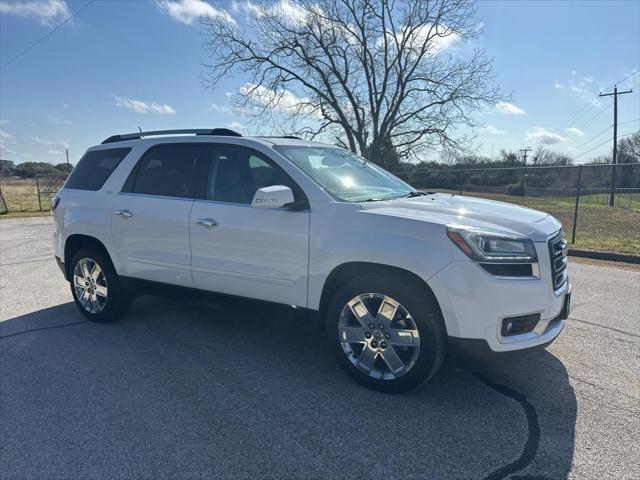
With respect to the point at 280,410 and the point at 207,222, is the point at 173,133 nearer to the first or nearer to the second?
the point at 207,222

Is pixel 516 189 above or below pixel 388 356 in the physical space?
above

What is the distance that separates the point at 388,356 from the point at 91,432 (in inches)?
79.1

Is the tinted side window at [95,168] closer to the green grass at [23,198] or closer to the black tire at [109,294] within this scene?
the black tire at [109,294]

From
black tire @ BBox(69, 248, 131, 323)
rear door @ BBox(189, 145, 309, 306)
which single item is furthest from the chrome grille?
black tire @ BBox(69, 248, 131, 323)

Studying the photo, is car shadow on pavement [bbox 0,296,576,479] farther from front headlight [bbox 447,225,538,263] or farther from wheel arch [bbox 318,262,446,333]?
front headlight [bbox 447,225,538,263]

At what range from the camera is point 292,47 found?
26.1 meters

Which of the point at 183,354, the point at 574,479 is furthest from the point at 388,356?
the point at 183,354

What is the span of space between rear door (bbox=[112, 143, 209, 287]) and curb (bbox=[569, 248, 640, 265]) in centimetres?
816

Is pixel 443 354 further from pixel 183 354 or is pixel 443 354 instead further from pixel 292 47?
pixel 292 47

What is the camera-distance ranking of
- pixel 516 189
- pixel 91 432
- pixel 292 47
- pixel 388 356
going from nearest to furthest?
pixel 91 432
pixel 388 356
pixel 516 189
pixel 292 47

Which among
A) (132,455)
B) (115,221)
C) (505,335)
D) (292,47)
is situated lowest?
(132,455)

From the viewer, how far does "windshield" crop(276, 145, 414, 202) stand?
3.79 meters

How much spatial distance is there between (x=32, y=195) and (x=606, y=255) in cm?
2665

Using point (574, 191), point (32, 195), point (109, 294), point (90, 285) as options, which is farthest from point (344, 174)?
point (32, 195)
